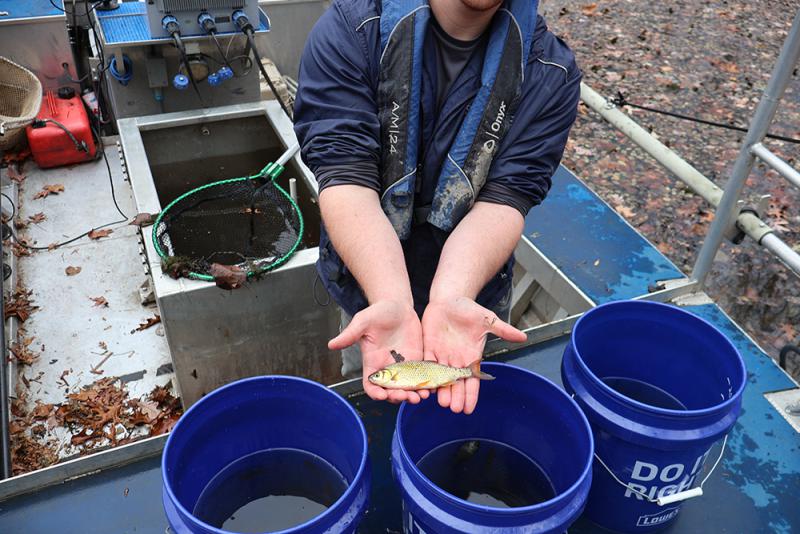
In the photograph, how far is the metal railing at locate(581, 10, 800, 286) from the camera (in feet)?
8.89

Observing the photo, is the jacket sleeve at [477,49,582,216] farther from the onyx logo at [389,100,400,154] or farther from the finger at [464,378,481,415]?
the finger at [464,378,481,415]

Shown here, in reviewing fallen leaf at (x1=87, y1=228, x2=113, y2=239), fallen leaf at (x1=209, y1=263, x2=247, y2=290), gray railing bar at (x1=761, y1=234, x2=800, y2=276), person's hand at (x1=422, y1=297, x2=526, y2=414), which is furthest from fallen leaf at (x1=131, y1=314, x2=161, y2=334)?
gray railing bar at (x1=761, y1=234, x2=800, y2=276)

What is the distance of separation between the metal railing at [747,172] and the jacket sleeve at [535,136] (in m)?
1.01

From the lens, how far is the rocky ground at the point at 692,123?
251 inches

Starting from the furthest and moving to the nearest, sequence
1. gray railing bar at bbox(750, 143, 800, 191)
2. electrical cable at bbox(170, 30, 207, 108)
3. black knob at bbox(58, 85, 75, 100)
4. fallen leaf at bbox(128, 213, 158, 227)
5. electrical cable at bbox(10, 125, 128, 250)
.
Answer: black knob at bbox(58, 85, 75, 100) → electrical cable at bbox(10, 125, 128, 250) → electrical cable at bbox(170, 30, 207, 108) → fallen leaf at bbox(128, 213, 158, 227) → gray railing bar at bbox(750, 143, 800, 191)

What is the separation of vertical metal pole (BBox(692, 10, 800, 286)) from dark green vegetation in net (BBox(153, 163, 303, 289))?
2.41 metres

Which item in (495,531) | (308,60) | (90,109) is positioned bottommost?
(90,109)

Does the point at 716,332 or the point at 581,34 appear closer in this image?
the point at 716,332

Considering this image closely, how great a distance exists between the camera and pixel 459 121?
2320 millimetres

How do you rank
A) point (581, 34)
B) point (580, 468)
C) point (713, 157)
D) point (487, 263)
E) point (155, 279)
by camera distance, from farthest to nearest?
point (581, 34) → point (713, 157) → point (155, 279) → point (487, 263) → point (580, 468)

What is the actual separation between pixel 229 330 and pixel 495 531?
290 cm

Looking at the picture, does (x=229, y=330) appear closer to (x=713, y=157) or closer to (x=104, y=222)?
(x=104, y=222)

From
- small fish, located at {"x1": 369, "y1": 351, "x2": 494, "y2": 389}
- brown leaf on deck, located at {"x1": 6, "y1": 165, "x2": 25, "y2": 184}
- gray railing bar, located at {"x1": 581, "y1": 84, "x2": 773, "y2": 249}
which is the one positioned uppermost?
small fish, located at {"x1": 369, "y1": 351, "x2": 494, "y2": 389}

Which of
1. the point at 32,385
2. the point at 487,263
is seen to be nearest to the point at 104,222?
the point at 32,385
